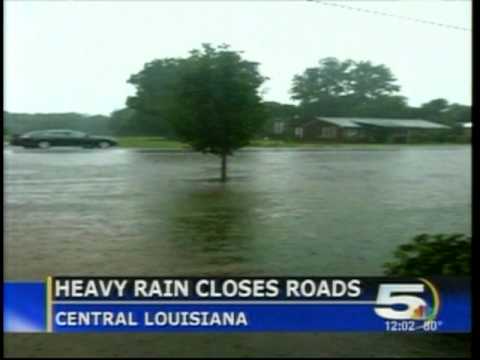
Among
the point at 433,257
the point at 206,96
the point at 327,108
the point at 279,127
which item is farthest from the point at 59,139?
the point at 433,257

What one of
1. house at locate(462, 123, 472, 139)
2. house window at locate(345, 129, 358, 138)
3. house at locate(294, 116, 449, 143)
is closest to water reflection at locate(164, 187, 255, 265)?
house at locate(294, 116, 449, 143)

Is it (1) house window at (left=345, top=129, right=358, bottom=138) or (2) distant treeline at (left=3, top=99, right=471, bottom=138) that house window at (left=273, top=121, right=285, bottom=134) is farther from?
(1) house window at (left=345, top=129, right=358, bottom=138)

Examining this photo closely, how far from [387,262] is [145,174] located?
1448 mm

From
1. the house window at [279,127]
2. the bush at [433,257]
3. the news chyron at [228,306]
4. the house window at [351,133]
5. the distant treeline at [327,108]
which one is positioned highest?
the distant treeline at [327,108]

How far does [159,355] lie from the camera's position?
3.02 meters

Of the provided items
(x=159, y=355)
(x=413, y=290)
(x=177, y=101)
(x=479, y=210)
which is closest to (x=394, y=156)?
(x=479, y=210)

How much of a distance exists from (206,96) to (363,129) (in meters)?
0.87

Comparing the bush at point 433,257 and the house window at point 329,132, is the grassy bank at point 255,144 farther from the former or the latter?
the bush at point 433,257

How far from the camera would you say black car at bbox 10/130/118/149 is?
11.3 ft

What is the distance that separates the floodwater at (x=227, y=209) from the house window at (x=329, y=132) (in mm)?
113

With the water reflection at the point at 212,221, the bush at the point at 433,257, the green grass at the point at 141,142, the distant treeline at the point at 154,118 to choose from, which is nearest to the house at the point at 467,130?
the distant treeline at the point at 154,118

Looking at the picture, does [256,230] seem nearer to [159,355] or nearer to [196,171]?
[196,171]

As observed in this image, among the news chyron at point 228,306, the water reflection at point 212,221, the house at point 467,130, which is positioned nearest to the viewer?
the news chyron at point 228,306

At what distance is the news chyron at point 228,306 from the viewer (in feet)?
9.95
